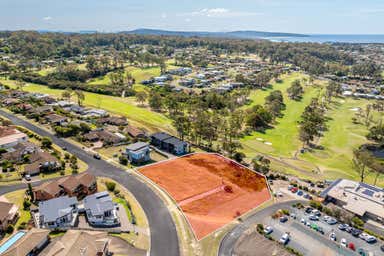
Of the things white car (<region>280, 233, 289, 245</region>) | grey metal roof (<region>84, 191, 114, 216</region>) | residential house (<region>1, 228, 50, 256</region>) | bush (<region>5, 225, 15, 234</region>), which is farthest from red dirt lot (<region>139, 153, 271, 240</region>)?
bush (<region>5, 225, 15, 234</region>)

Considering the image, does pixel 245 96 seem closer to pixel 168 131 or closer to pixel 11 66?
pixel 168 131

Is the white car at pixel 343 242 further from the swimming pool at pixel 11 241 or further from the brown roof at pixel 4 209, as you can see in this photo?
the brown roof at pixel 4 209

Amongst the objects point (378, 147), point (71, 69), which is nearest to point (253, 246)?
point (378, 147)

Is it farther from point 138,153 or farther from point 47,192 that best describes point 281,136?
point 47,192

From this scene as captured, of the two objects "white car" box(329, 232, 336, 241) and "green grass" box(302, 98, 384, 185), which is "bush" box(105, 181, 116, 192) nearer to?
"white car" box(329, 232, 336, 241)

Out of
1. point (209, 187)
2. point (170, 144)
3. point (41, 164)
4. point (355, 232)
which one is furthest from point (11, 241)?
point (355, 232)

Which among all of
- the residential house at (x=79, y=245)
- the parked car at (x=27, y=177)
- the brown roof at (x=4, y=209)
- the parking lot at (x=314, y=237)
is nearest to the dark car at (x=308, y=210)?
the parking lot at (x=314, y=237)
